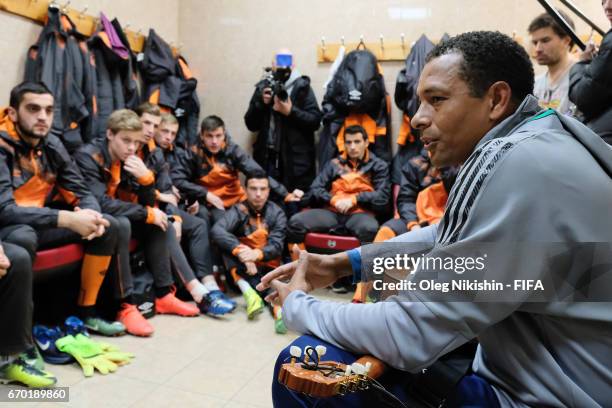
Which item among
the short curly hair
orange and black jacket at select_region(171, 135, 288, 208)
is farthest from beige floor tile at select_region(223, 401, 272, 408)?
orange and black jacket at select_region(171, 135, 288, 208)

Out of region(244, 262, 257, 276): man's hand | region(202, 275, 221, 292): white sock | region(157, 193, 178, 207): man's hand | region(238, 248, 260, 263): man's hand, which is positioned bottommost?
region(202, 275, 221, 292): white sock

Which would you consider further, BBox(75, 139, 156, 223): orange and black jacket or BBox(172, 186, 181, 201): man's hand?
BBox(172, 186, 181, 201): man's hand

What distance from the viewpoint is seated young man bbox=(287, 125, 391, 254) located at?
3.45m

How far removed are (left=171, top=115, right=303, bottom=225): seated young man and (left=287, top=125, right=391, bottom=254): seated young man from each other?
0.87 feet

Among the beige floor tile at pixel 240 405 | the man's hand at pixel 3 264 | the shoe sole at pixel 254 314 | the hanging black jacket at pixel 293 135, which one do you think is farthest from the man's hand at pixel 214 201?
the beige floor tile at pixel 240 405

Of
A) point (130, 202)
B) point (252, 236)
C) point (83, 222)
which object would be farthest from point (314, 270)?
point (252, 236)

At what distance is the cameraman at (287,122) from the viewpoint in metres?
4.04

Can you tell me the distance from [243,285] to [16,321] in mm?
1362

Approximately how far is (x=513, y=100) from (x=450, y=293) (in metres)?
0.41

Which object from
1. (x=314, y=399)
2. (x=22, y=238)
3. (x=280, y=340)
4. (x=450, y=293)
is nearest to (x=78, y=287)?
(x=22, y=238)

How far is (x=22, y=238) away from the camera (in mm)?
2172

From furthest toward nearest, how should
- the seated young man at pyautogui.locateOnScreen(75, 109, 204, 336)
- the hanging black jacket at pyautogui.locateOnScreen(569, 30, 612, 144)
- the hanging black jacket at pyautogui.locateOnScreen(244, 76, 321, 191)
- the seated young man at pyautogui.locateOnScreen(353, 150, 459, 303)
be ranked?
the hanging black jacket at pyautogui.locateOnScreen(244, 76, 321, 191) → the seated young man at pyautogui.locateOnScreen(353, 150, 459, 303) → the seated young man at pyautogui.locateOnScreen(75, 109, 204, 336) → the hanging black jacket at pyautogui.locateOnScreen(569, 30, 612, 144)

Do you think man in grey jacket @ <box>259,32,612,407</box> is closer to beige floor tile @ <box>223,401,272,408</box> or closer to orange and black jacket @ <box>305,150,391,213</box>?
beige floor tile @ <box>223,401,272,408</box>

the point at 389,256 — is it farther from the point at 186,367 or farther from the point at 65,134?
the point at 65,134
